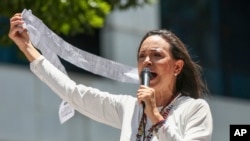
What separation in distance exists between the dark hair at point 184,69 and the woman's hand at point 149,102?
1.57 ft

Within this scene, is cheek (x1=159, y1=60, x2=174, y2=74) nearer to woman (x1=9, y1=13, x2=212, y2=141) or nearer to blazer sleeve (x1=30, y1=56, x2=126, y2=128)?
woman (x1=9, y1=13, x2=212, y2=141)

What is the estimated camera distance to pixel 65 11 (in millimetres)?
9141

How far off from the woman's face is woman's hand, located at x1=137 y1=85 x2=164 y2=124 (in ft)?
0.77

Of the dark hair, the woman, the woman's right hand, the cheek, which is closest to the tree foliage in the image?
the woman's right hand

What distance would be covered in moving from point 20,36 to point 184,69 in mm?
984

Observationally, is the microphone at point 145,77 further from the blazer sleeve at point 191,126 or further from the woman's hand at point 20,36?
the woman's hand at point 20,36

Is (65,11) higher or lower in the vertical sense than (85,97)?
higher

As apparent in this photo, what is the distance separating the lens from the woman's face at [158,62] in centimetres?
507

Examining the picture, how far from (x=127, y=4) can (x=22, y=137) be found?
280 inches

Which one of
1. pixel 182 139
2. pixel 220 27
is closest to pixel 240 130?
pixel 182 139

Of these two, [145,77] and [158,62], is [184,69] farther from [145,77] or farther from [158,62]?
[145,77]

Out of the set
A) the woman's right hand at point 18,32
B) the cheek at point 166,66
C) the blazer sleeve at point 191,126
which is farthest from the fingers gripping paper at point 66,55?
the blazer sleeve at point 191,126

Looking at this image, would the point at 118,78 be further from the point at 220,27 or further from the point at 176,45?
the point at 220,27

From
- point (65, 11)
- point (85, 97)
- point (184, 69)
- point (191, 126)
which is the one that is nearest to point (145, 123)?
point (191, 126)
